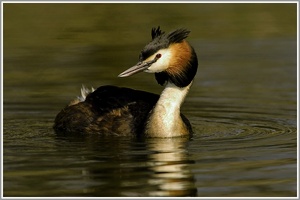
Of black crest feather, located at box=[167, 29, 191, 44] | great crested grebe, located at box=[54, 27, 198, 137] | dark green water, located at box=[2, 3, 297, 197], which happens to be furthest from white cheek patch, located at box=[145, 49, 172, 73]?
dark green water, located at box=[2, 3, 297, 197]

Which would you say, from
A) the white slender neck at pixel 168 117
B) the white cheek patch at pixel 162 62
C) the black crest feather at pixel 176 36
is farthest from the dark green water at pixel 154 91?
the black crest feather at pixel 176 36

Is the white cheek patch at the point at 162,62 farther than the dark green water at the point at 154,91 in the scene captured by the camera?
Yes

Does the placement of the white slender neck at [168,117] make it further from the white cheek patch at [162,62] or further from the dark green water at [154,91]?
the white cheek patch at [162,62]

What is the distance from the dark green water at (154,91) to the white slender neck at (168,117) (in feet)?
0.56

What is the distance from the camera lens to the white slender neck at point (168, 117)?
41.8ft

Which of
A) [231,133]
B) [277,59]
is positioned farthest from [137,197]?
[277,59]

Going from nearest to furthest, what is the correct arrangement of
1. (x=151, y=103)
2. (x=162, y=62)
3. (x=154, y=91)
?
1. (x=162, y=62)
2. (x=151, y=103)
3. (x=154, y=91)

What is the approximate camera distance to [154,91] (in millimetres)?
15844

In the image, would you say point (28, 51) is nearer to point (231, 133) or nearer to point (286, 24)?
point (286, 24)

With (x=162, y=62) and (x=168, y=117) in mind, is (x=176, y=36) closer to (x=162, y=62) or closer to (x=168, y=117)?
(x=162, y=62)

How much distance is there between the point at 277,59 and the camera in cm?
1772

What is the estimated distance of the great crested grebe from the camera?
12539mm

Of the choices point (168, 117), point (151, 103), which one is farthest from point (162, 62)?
point (151, 103)

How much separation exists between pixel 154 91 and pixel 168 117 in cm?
305
